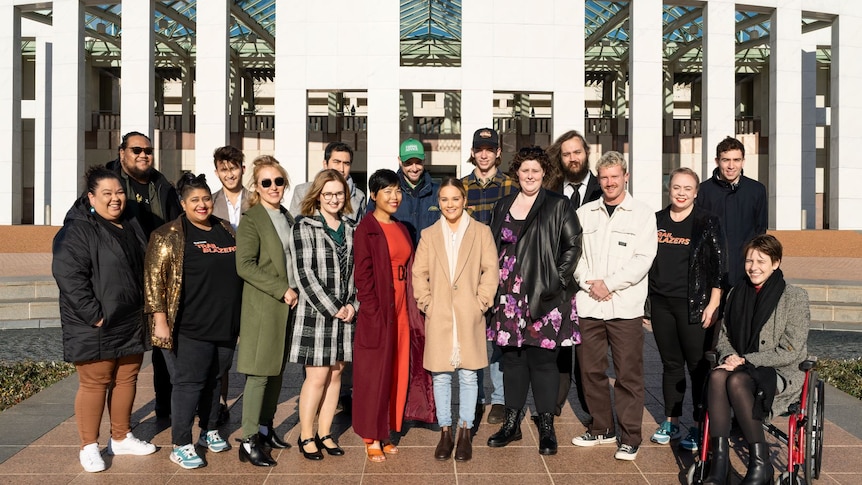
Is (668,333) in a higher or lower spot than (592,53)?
lower

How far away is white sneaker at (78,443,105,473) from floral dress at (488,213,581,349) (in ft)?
9.21

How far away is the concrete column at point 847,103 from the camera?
2366 cm

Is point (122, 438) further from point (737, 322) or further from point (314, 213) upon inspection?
point (737, 322)

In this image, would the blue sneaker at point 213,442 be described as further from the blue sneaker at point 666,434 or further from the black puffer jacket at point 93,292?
the blue sneaker at point 666,434

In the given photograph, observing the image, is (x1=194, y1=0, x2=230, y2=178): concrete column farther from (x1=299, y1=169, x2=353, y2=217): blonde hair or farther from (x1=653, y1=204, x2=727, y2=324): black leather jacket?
(x1=653, y1=204, x2=727, y2=324): black leather jacket

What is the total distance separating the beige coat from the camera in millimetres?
5004

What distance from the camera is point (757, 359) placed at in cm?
434

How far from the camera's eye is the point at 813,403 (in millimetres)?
4141

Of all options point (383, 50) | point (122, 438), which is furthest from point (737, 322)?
point (383, 50)

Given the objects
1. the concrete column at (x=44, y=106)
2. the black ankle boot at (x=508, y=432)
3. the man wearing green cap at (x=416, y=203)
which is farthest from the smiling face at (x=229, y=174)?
the concrete column at (x=44, y=106)

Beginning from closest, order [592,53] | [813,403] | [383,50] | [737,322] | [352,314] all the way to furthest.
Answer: [813,403] → [737,322] → [352,314] → [383,50] → [592,53]

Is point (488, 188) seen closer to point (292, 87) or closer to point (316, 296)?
point (316, 296)

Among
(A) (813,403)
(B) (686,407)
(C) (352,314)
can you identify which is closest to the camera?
(A) (813,403)

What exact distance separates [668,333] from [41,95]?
3136cm
